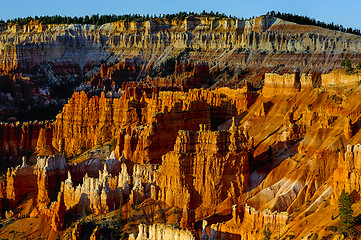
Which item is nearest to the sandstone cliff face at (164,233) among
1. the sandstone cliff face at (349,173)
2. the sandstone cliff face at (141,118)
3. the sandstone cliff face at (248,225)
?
the sandstone cliff face at (248,225)

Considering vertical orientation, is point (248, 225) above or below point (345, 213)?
below

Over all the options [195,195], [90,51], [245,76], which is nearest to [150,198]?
[195,195]

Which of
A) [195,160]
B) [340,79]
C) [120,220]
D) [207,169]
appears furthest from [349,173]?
[340,79]

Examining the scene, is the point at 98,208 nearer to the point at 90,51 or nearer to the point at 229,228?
the point at 229,228

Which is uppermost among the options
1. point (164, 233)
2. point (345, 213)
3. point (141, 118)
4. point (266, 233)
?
point (141, 118)

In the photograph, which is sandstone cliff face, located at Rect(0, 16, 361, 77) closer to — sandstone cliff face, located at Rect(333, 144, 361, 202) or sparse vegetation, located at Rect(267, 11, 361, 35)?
sparse vegetation, located at Rect(267, 11, 361, 35)

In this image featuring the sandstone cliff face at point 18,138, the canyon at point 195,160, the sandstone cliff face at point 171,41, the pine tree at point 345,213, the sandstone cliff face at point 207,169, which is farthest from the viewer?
the sandstone cliff face at point 171,41

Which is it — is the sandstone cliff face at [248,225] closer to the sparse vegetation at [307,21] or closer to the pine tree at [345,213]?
the pine tree at [345,213]

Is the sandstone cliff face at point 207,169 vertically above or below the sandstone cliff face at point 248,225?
above

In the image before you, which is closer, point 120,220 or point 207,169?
point 120,220

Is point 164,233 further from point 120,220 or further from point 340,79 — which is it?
point 340,79
